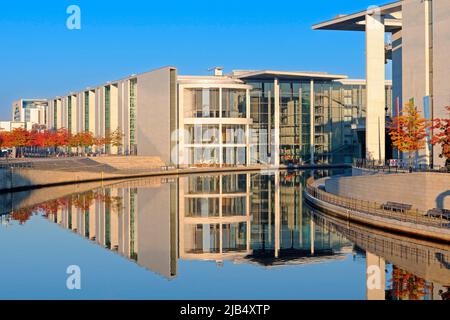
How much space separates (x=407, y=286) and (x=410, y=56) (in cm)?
2755

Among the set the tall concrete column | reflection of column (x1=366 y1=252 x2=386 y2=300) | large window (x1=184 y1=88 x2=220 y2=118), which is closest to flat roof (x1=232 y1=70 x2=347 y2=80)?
large window (x1=184 y1=88 x2=220 y2=118)

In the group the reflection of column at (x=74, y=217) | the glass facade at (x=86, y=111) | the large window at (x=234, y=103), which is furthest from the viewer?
the glass facade at (x=86, y=111)

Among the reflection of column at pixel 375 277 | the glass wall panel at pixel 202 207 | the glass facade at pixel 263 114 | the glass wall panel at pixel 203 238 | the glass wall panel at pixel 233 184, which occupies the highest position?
the glass facade at pixel 263 114

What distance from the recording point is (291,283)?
763 inches

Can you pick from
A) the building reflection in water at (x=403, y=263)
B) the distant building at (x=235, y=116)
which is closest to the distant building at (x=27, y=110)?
the distant building at (x=235, y=116)

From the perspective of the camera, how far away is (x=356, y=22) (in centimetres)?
4888

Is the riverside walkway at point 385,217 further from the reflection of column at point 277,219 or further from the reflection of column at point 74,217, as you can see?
the reflection of column at point 74,217

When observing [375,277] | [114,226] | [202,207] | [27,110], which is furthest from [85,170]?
[27,110]

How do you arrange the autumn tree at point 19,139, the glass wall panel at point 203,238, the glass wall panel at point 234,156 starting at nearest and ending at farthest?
the glass wall panel at point 203,238, the glass wall panel at point 234,156, the autumn tree at point 19,139

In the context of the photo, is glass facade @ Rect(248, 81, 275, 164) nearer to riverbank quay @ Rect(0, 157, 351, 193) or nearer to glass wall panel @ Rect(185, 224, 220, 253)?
riverbank quay @ Rect(0, 157, 351, 193)

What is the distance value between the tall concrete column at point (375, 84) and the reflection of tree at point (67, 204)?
19957mm

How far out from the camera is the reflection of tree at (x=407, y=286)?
17.0m
